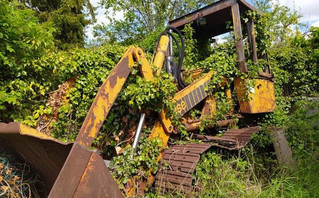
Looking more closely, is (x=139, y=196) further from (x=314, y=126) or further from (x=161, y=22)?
(x=161, y=22)

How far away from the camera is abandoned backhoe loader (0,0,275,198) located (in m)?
1.68

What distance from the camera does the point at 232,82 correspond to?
463 cm

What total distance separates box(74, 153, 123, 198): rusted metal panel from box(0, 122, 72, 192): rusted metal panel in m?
0.21

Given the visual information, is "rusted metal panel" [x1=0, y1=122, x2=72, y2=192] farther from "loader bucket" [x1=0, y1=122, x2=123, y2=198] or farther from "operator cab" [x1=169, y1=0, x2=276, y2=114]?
"operator cab" [x1=169, y1=0, x2=276, y2=114]

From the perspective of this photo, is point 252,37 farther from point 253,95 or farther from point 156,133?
point 156,133

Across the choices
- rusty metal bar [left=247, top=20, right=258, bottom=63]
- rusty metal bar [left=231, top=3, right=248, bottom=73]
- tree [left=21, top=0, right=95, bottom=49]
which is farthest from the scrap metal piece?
tree [left=21, top=0, right=95, bottom=49]

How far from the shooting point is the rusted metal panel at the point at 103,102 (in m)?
2.29

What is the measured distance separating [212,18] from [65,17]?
986cm

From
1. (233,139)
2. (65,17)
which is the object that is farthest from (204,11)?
(65,17)

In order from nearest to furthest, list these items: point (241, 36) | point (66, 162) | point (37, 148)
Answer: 1. point (66, 162)
2. point (37, 148)
3. point (241, 36)

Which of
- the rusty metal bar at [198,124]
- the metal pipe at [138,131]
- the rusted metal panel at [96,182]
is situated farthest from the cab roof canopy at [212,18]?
the rusted metal panel at [96,182]

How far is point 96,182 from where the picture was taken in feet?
5.61

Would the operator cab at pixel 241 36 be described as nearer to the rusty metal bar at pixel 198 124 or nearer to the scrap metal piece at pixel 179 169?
the rusty metal bar at pixel 198 124

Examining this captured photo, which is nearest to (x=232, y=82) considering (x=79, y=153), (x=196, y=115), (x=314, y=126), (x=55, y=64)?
(x=196, y=115)
